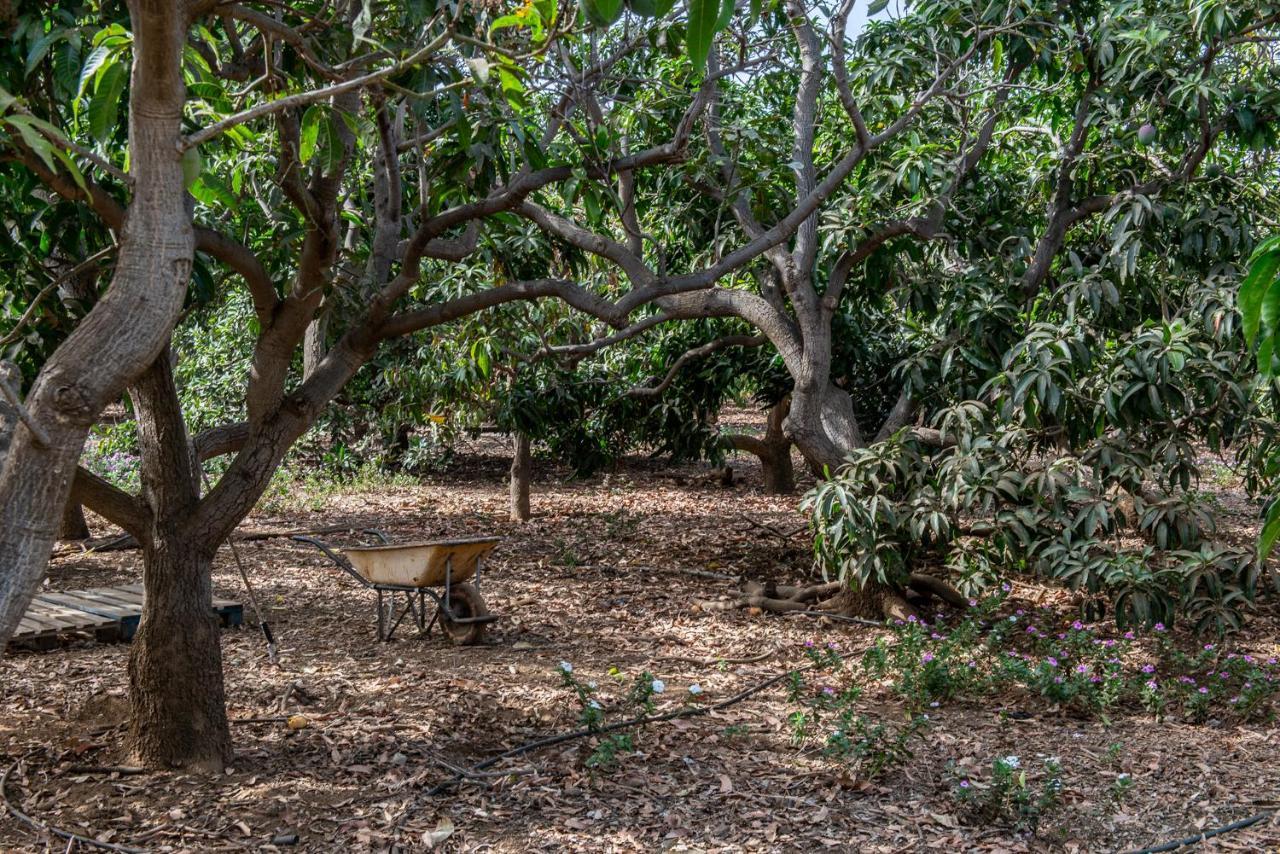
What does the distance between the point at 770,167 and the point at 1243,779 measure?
150 inches

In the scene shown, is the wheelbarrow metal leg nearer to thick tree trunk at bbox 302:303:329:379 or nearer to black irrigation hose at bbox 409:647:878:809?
thick tree trunk at bbox 302:303:329:379

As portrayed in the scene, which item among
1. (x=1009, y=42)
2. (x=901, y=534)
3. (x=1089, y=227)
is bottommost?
(x=901, y=534)

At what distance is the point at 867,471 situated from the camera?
20.2 ft

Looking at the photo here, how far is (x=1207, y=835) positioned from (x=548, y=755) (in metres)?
2.22

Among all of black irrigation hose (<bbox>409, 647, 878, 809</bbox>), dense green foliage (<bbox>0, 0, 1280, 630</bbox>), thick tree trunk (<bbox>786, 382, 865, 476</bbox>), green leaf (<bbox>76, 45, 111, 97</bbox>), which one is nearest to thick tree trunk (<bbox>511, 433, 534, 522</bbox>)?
dense green foliage (<bbox>0, 0, 1280, 630</bbox>)

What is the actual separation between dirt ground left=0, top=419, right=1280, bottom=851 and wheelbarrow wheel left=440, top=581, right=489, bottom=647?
0.26ft

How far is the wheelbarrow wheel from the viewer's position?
5926 millimetres

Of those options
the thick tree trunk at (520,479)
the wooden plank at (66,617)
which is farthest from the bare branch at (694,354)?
the wooden plank at (66,617)

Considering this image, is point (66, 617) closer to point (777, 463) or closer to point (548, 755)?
point (548, 755)

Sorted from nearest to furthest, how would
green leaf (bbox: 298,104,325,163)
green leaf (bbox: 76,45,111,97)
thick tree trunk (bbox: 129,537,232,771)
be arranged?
green leaf (bbox: 76,45,111,97) < green leaf (bbox: 298,104,325,163) < thick tree trunk (bbox: 129,537,232,771)

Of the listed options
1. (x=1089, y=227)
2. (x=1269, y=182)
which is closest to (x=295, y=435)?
(x=1089, y=227)

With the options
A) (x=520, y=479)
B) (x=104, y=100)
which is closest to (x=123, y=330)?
(x=104, y=100)

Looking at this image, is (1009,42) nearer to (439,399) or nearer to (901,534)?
(901,534)

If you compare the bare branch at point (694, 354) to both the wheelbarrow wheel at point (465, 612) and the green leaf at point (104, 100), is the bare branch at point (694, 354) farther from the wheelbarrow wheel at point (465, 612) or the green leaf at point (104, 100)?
the green leaf at point (104, 100)
